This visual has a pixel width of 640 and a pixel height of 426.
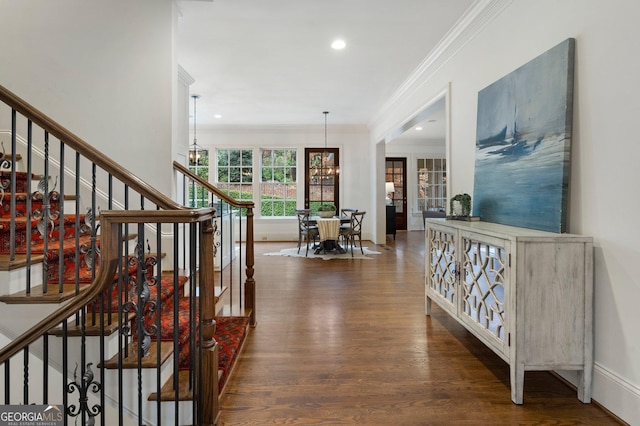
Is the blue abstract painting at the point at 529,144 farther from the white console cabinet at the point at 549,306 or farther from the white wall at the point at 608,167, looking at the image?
the white console cabinet at the point at 549,306

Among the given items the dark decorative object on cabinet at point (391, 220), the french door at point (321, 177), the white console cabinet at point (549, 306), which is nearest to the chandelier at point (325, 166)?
the french door at point (321, 177)

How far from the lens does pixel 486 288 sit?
7.29 ft

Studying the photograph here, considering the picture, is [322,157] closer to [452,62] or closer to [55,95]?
[452,62]

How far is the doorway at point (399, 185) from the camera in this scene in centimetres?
1098

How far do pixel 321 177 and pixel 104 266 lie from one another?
7.60 metres

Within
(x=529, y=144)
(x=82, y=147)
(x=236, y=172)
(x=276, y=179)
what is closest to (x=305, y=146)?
(x=276, y=179)

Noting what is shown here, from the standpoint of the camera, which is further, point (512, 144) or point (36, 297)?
point (512, 144)

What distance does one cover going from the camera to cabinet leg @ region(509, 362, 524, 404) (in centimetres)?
192

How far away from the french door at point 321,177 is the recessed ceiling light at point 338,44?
476 cm

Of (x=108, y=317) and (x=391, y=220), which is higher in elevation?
(x=391, y=220)

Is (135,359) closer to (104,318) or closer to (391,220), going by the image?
(104,318)

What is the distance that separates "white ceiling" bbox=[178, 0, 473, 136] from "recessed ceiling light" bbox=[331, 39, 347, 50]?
68 mm

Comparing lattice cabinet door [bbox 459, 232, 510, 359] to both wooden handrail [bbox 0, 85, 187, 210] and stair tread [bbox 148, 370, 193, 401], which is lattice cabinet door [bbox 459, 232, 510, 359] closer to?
stair tread [bbox 148, 370, 193, 401]

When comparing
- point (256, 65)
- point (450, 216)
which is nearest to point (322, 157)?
point (256, 65)
